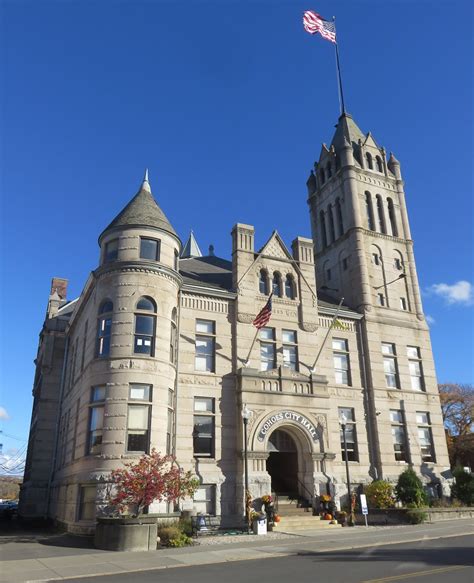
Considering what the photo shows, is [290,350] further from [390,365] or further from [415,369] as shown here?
[415,369]

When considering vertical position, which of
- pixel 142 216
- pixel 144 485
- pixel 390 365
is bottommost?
pixel 144 485

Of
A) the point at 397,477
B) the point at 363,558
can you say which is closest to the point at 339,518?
the point at 397,477

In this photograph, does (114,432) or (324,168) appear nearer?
(114,432)

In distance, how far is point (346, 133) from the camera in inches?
1676

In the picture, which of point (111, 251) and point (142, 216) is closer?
point (111, 251)

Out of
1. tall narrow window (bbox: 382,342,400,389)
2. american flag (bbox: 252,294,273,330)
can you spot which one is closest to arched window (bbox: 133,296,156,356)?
american flag (bbox: 252,294,273,330)

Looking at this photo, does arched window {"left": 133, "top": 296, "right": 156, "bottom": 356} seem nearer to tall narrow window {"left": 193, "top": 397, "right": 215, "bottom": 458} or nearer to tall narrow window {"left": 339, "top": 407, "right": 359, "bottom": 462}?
tall narrow window {"left": 193, "top": 397, "right": 215, "bottom": 458}

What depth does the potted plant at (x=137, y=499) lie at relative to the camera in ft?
57.0

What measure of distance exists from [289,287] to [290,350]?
14.7 feet

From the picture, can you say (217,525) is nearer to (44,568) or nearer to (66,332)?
(44,568)

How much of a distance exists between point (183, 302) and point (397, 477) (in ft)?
57.6

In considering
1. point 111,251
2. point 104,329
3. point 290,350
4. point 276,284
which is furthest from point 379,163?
point 104,329

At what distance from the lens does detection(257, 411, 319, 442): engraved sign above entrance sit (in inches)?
1035

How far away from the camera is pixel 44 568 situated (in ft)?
45.4
